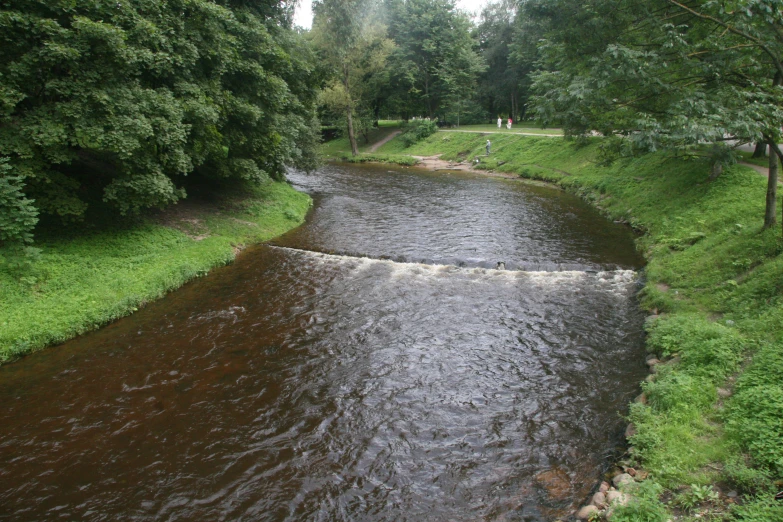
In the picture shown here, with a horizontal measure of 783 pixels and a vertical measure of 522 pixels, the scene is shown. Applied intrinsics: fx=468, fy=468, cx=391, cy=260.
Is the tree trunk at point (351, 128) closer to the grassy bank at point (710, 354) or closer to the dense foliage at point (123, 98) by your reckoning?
the dense foliage at point (123, 98)

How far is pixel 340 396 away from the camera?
381 inches

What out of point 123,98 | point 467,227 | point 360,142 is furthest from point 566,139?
point 360,142

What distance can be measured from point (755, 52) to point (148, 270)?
17623mm

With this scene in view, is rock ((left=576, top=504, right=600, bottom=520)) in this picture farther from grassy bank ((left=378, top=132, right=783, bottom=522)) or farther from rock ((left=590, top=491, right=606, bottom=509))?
grassy bank ((left=378, top=132, right=783, bottom=522))

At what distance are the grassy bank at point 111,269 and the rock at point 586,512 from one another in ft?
39.9

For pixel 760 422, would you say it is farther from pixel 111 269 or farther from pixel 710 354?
pixel 111 269

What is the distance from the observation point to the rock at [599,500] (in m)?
6.52

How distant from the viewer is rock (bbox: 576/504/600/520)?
6.40 meters

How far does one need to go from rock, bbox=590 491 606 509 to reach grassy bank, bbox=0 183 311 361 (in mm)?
12318

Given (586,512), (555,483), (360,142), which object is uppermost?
(360,142)

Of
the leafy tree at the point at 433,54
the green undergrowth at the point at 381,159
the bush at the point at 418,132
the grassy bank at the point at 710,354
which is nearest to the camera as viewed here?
the grassy bank at the point at 710,354

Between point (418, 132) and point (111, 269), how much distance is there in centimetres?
4645

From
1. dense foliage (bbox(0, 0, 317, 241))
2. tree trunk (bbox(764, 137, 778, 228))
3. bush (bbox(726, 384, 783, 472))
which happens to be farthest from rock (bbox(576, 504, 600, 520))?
dense foliage (bbox(0, 0, 317, 241))

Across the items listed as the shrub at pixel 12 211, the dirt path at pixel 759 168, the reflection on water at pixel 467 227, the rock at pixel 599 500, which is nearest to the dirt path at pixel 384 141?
the reflection on water at pixel 467 227
